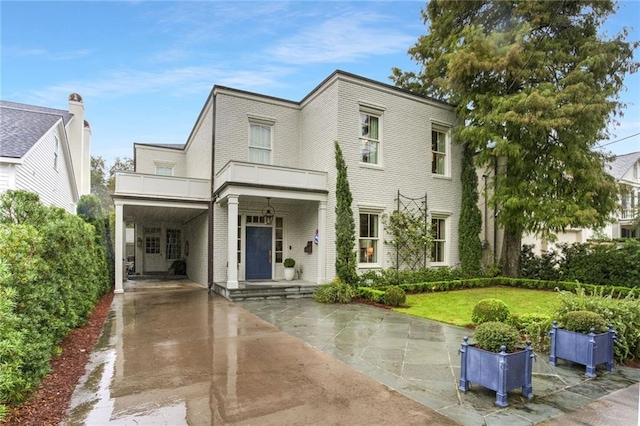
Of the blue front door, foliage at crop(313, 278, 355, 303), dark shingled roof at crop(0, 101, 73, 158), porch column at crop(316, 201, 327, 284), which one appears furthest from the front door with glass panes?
foliage at crop(313, 278, 355, 303)

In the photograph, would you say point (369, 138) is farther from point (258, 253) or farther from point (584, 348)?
point (584, 348)

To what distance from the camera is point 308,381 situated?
4617mm

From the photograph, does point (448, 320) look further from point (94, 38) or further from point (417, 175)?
point (94, 38)

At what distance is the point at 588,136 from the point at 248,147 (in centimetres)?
1239

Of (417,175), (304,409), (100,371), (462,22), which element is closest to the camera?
(304,409)

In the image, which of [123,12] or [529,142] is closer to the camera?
→ [123,12]

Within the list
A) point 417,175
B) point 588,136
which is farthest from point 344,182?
point 588,136

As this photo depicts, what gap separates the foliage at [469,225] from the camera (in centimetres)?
1494

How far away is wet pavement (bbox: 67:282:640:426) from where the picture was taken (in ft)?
12.2

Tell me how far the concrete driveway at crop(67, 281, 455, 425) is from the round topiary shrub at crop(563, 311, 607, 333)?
293cm

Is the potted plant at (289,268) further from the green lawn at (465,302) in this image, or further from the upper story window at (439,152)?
the upper story window at (439,152)

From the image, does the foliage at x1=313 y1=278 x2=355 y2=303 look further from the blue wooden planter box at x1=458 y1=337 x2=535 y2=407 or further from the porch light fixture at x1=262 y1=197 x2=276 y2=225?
the blue wooden planter box at x1=458 y1=337 x2=535 y2=407

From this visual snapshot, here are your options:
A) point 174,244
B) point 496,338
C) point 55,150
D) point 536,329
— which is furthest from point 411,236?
point 174,244

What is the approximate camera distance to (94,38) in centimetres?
748
